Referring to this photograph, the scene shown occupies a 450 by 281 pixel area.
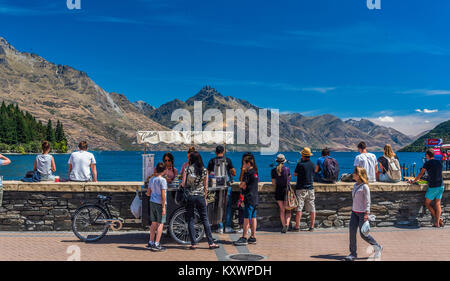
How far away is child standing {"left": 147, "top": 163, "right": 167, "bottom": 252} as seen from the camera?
823cm

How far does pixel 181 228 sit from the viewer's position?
352 inches

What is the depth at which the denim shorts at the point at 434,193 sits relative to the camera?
1061cm

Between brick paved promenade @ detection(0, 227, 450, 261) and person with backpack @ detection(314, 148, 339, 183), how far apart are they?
4.55ft

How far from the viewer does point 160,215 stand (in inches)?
328

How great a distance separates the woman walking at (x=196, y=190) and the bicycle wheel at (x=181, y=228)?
44 cm

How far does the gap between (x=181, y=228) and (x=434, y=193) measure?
22.5 feet

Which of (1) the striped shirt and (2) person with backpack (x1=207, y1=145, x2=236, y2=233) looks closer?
(1) the striped shirt

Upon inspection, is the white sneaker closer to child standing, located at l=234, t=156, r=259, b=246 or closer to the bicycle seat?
child standing, located at l=234, t=156, r=259, b=246

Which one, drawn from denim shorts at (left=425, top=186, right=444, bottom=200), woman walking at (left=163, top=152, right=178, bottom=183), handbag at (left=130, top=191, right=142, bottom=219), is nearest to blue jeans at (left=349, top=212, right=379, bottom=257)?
denim shorts at (left=425, top=186, right=444, bottom=200)

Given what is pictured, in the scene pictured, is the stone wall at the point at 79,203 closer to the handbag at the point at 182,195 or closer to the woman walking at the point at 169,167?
the woman walking at the point at 169,167
